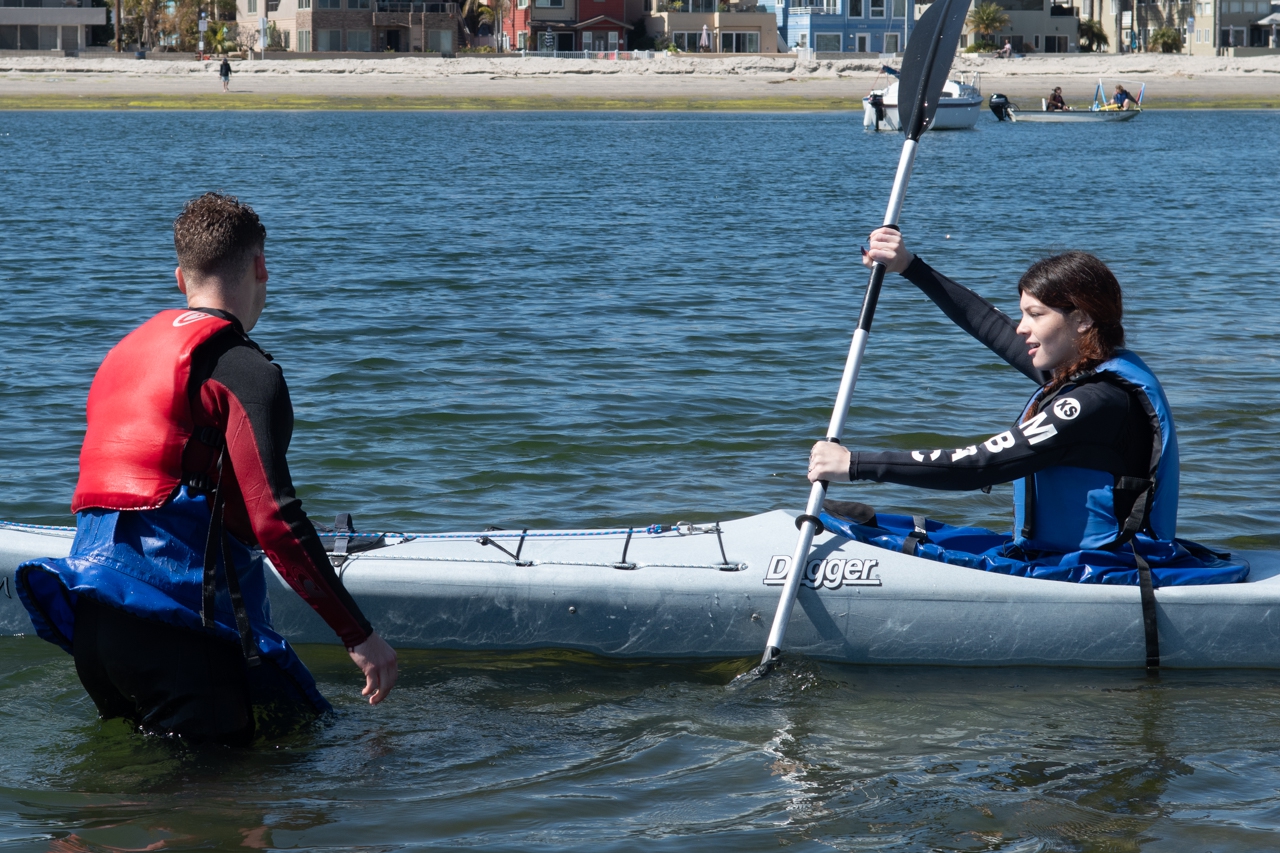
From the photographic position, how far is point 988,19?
6906cm

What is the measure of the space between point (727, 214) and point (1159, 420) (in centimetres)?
1638

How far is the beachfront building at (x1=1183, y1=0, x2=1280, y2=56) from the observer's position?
7294cm

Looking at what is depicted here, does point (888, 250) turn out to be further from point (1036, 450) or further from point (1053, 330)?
point (1036, 450)

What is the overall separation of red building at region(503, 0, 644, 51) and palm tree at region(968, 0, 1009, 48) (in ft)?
62.0

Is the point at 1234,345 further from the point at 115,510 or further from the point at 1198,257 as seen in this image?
the point at 115,510

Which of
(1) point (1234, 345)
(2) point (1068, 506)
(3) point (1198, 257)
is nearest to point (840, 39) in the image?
(3) point (1198, 257)

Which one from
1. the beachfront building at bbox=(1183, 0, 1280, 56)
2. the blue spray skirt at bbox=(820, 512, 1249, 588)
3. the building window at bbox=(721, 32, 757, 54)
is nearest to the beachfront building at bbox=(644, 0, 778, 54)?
the building window at bbox=(721, 32, 757, 54)

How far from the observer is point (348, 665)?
4.68 meters

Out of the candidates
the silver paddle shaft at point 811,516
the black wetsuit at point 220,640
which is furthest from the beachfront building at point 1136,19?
the black wetsuit at point 220,640

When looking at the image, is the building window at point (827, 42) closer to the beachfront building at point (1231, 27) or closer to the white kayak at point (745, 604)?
the beachfront building at point (1231, 27)

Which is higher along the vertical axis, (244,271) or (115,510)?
(244,271)

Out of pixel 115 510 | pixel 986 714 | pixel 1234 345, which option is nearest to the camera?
pixel 115 510

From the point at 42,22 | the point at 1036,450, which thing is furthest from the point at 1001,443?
the point at 42,22

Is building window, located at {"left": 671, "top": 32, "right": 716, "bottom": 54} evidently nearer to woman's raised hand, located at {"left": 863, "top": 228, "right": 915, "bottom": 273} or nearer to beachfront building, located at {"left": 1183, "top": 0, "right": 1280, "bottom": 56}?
beachfront building, located at {"left": 1183, "top": 0, "right": 1280, "bottom": 56}
